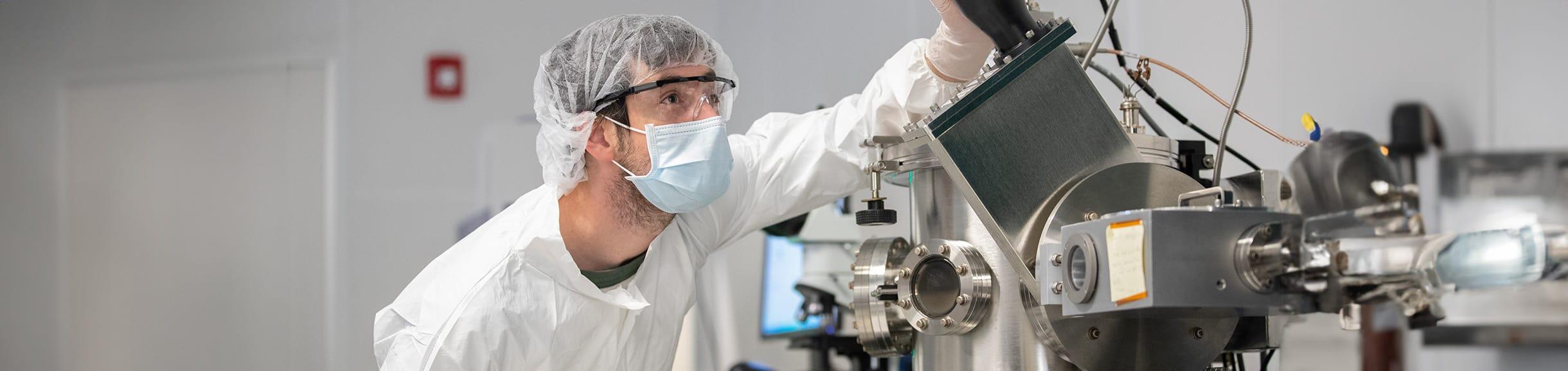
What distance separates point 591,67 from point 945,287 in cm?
61

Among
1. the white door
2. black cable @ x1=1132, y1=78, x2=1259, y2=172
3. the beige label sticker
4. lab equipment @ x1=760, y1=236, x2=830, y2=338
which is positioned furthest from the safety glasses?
the white door

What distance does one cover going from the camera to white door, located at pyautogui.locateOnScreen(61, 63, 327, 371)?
237 cm

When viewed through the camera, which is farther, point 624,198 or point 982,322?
point 624,198

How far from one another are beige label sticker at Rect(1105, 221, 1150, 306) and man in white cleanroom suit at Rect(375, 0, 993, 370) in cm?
46

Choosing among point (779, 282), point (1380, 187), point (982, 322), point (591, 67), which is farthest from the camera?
point (779, 282)

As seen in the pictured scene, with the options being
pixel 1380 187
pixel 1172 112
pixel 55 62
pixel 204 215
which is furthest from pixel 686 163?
pixel 55 62

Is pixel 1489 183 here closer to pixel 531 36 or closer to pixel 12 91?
pixel 531 36

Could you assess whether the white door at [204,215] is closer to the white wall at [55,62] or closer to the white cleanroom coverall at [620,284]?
the white wall at [55,62]

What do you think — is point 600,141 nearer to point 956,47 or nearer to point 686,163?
point 686,163

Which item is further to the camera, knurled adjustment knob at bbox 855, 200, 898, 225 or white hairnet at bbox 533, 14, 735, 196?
white hairnet at bbox 533, 14, 735, 196

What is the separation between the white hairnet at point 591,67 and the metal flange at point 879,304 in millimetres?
420

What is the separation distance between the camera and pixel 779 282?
8.75 ft

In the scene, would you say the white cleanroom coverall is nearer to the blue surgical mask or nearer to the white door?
the blue surgical mask

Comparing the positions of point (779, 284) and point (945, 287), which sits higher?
point (945, 287)
